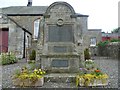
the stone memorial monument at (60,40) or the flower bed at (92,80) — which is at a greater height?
the stone memorial monument at (60,40)

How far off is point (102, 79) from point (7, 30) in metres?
16.9

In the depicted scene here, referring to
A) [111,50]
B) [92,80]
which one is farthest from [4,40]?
[92,80]

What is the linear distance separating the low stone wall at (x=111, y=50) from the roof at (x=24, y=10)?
10.2 m

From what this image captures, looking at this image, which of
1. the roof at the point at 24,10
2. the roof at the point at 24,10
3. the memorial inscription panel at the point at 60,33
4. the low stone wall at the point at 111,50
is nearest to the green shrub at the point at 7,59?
the memorial inscription panel at the point at 60,33

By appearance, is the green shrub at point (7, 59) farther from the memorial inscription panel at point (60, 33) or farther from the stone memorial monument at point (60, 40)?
the memorial inscription panel at point (60, 33)

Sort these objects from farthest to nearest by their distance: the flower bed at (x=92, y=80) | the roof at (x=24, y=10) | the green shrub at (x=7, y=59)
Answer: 1. the roof at (x=24, y=10)
2. the green shrub at (x=7, y=59)
3. the flower bed at (x=92, y=80)

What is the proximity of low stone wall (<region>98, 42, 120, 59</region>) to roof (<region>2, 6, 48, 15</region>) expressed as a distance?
10151mm

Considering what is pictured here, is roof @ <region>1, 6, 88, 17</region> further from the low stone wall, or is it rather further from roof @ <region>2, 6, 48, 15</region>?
the low stone wall

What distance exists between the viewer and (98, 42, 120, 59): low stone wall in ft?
74.9

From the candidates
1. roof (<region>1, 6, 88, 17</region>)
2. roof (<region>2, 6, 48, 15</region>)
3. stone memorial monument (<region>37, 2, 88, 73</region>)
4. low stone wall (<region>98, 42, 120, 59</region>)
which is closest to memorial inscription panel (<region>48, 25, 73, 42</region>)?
stone memorial monument (<region>37, 2, 88, 73</region>)

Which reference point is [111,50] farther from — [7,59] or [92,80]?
[92,80]

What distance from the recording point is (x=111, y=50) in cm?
2558

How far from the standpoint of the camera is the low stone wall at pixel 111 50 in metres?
22.8

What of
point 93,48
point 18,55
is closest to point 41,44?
point 18,55
